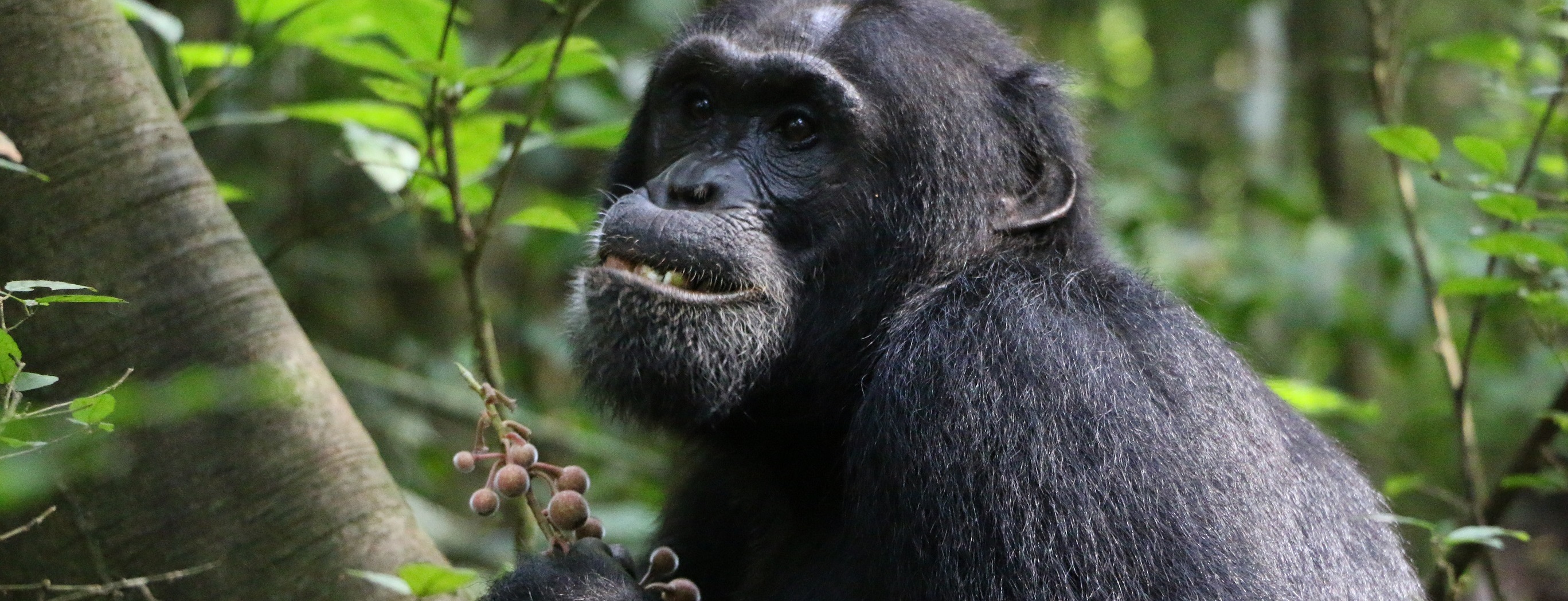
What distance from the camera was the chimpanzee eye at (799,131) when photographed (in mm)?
4266

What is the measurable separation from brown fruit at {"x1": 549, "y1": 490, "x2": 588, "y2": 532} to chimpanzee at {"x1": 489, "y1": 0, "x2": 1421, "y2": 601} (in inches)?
7.0

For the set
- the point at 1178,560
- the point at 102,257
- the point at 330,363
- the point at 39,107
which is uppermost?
the point at 39,107

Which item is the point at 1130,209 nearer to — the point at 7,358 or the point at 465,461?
the point at 465,461

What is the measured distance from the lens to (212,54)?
173 inches

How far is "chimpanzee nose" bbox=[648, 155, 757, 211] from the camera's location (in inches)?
163

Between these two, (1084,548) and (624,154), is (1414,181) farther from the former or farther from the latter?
(1084,548)

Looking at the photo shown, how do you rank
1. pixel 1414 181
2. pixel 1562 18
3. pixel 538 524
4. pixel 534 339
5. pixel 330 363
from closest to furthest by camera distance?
1. pixel 538 524
2. pixel 1562 18
3. pixel 330 363
4. pixel 534 339
5. pixel 1414 181

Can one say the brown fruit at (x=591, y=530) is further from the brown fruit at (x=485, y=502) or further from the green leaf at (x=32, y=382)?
the green leaf at (x=32, y=382)

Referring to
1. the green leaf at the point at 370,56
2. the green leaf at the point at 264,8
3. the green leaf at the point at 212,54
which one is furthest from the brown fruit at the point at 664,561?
the green leaf at the point at 212,54

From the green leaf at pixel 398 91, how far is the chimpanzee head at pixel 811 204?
2.23 feet

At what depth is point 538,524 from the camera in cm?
338

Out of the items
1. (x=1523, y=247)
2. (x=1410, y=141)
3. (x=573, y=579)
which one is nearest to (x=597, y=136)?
(x=573, y=579)

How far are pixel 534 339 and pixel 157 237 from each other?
5653mm

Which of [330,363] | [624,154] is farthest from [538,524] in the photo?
[330,363]
